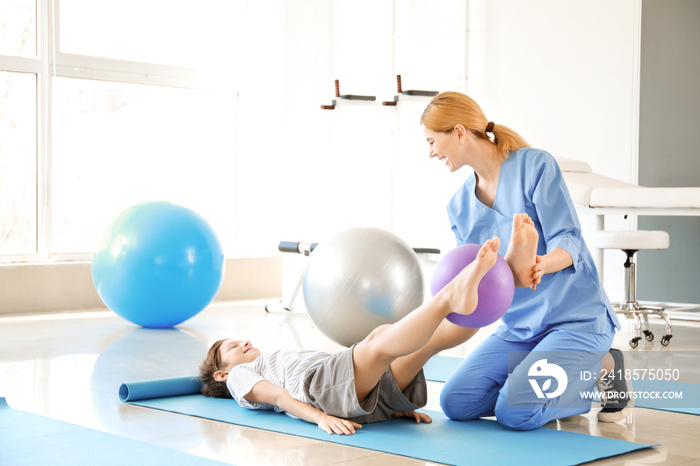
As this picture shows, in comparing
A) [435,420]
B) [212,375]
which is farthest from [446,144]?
[212,375]

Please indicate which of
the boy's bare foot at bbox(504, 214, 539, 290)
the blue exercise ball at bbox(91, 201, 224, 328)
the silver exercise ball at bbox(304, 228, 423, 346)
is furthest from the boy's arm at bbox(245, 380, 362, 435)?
the blue exercise ball at bbox(91, 201, 224, 328)

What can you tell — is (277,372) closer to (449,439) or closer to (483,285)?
(449,439)

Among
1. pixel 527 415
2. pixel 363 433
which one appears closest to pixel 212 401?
pixel 363 433

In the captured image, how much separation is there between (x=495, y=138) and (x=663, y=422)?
103cm

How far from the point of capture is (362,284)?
3840 millimetres

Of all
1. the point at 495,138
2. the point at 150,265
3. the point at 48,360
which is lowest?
the point at 48,360

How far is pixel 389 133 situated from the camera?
7.00m

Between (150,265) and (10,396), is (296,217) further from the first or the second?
(10,396)

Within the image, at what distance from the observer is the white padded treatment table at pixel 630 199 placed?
4.44 meters

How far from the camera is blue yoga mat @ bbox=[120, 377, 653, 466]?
2156mm

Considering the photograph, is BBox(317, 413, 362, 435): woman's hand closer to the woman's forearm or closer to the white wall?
the woman's forearm

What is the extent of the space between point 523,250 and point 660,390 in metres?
1.24

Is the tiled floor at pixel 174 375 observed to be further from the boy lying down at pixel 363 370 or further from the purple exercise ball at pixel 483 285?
the purple exercise ball at pixel 483 285

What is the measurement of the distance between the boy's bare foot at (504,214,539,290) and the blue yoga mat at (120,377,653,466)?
0.45m
